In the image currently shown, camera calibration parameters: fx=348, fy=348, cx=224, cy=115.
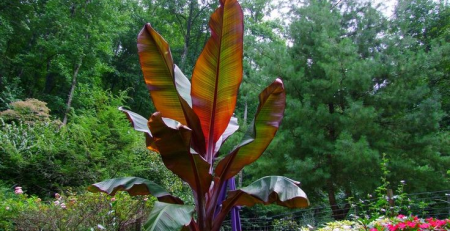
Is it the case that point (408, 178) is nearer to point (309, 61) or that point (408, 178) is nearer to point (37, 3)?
point (309, 61)

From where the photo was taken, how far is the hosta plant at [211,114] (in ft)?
7.11

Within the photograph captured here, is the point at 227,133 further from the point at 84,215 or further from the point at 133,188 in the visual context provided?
the point at 84,215

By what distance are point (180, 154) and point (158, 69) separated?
25.4 inches

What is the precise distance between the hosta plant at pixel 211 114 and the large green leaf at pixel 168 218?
28cm

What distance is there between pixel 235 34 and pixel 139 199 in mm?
2546

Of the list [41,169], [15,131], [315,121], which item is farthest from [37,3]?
[315,121]

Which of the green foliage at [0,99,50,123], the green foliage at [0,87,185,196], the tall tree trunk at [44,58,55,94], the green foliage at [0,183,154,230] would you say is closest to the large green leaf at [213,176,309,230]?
the green foliage at [0,183,154,230]

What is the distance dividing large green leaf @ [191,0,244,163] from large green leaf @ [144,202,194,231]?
586 millimetres

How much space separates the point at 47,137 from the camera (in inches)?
289

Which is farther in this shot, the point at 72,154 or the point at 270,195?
the point at 72,154

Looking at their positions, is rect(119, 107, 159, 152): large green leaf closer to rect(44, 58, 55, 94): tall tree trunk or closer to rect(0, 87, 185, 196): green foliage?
rect(0, 87, 185, 196): green foliage

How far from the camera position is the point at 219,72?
2.35 m

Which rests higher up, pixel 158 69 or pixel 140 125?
pixel 158 69

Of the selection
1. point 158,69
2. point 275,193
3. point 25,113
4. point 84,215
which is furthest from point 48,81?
point 275,193
